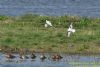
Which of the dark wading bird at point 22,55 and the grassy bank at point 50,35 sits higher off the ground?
the grassy bank at point 50,35

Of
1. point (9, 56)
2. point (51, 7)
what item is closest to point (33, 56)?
point (9, 56)

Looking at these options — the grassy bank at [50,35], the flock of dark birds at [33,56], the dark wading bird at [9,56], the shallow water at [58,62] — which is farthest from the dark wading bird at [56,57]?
the dark wading bird at [9,56]

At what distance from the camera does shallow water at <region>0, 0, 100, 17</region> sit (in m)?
83.1

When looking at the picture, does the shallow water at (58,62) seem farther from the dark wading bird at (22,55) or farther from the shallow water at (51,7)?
the shallow water at (51,7)

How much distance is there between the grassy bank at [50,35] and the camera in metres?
51.8

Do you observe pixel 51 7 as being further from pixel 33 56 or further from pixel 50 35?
pixel 33 56

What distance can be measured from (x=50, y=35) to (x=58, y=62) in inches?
257

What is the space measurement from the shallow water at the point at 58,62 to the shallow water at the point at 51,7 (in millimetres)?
30329

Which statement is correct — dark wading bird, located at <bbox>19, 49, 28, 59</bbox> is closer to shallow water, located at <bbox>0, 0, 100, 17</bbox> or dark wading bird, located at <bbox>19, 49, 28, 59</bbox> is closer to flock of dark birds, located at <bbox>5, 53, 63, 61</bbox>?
flock of dark birds, located at <bbox>5, 53, 63, 61</bbox>

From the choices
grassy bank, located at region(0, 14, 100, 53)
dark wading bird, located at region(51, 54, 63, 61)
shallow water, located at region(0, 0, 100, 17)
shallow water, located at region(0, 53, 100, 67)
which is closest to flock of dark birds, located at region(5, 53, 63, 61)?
dark wading bird, located at region(51, 54, 63, 61)

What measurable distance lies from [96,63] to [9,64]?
18.6 feet

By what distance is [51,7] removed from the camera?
93.4 metres

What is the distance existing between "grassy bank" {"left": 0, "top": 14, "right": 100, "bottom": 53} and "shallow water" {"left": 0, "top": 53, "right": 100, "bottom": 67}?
167cm

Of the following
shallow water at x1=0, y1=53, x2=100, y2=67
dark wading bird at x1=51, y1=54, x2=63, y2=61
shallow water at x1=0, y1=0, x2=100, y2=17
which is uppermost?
shallow water at x1=0, y1=0, x2=100, y2=17
